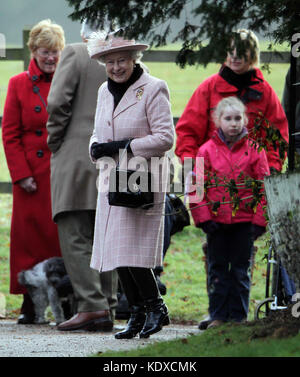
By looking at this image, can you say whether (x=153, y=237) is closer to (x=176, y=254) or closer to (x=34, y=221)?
(x=34, y=221)

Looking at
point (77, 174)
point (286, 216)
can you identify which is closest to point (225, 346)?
point (286, 216)

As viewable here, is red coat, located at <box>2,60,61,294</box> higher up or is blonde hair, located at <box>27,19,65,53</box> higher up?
blonde hair, located at <box>27,19,65,53</box>

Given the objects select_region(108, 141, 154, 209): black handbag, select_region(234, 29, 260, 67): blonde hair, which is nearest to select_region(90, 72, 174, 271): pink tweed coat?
select_region(108, 141, 154, 209): black handbag

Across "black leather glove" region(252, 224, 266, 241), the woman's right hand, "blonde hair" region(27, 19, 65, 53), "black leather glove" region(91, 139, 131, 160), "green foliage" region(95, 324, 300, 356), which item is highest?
"blonde hair" region(27, 19, 65, 53)

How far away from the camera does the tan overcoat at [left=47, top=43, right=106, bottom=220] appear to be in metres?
6.79

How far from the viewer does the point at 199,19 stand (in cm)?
430

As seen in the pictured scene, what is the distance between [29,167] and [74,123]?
71 cm

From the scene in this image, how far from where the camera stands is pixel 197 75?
26281mm

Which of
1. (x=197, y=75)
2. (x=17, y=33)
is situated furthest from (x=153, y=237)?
(x=197, y=75)

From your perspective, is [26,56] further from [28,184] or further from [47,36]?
[28,184]

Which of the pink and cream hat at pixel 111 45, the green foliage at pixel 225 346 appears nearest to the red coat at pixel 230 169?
the pink and cream hat at pixel 111 45

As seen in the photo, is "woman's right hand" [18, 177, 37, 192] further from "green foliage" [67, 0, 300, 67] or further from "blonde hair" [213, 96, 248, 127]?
"green foliage" [67, 0, 300, 67]

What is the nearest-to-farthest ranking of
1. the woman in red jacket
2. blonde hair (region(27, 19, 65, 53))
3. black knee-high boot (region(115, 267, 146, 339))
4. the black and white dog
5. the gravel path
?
the gravel path
black knee-high boot (region(115, 267, 146, 339))
the woman in red jacket
the black and white dog
blonde hair (region(27, 19, 65, 53))

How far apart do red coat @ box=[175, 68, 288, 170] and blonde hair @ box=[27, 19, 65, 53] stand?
1150mm
